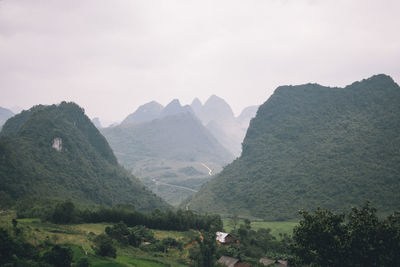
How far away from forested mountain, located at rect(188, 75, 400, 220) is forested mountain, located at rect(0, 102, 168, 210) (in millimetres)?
20940

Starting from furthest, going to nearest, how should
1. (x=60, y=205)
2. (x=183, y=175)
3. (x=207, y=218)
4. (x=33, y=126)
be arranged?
(x=183, y=175), (x=33, y=126), (x=207, y=218), (x=60, y=205)

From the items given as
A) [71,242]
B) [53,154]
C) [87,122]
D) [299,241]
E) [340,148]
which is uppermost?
[87,122]

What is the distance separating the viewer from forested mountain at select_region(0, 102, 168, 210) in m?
53.1

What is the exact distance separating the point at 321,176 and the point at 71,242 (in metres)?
56.4

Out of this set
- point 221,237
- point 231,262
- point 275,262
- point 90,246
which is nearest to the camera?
point 90,246

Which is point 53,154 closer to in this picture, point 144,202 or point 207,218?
point 144,202

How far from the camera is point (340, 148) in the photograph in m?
71.4

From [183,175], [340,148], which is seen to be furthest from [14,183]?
[183,175]

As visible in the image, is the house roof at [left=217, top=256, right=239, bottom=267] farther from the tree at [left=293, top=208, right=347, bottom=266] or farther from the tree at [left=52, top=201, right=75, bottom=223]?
the tree at [left=52, top=201, right=75, bottom=223]

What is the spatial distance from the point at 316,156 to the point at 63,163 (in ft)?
201

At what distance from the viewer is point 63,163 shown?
2667 inches

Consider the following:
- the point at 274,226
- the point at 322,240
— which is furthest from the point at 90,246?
the point at 274,226

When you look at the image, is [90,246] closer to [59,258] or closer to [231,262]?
[59,258]

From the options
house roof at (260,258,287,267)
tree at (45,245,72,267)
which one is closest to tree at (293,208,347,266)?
tree at (45,245,72,267)
